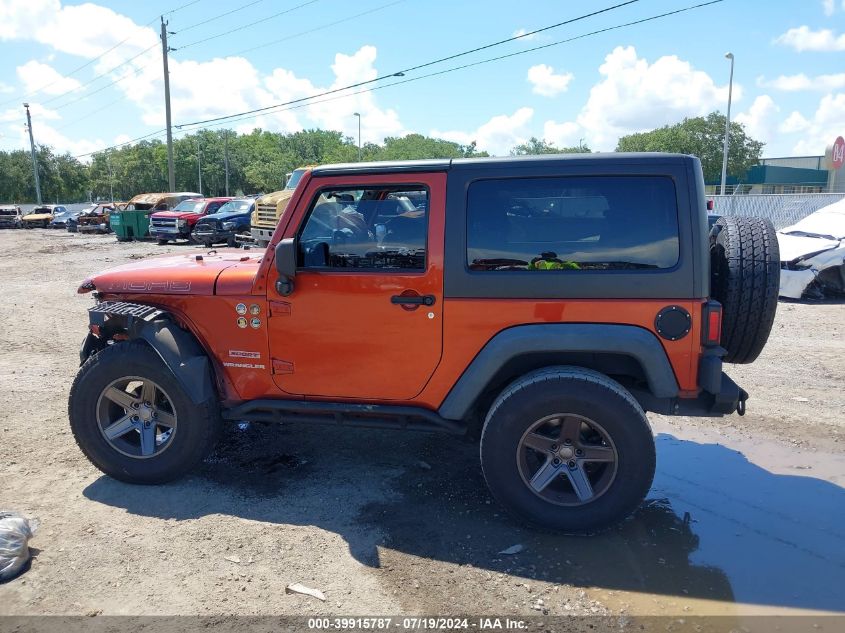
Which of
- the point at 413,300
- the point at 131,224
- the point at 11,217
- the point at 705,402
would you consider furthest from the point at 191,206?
the point at 11,217

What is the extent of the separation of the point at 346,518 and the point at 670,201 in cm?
260

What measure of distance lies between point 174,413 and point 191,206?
903 inches

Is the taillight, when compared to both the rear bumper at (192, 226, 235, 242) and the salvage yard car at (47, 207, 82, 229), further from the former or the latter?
the salvage yard car at (47, 207, 82, 229)

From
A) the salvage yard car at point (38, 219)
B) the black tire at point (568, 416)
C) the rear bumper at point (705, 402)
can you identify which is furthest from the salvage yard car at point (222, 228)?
the salvage yard car at point (38, 219)

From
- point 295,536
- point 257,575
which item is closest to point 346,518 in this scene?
point 295,536

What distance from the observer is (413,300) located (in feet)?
11.7

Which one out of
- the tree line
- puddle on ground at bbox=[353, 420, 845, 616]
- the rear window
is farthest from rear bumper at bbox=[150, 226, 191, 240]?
the tree line

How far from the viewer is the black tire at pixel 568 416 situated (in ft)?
11.0

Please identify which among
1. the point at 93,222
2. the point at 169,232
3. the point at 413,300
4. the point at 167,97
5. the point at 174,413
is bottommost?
the point at 174,413

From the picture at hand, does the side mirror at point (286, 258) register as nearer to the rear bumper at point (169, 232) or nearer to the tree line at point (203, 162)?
the rear bumper at point (169, 232)

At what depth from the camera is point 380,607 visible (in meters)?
2.92

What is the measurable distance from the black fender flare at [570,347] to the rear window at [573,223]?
1.13ft

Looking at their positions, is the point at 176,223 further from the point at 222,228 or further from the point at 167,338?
the point at 167,338

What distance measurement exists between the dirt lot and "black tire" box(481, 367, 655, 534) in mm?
163
